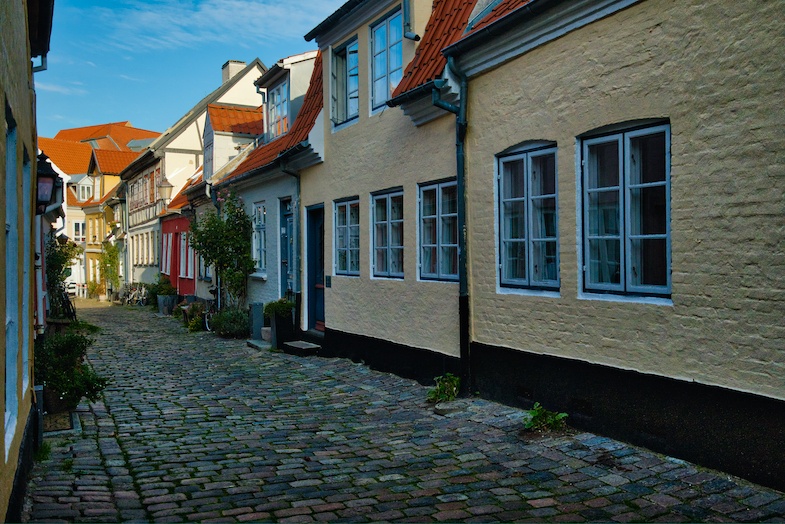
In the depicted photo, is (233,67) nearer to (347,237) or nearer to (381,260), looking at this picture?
(347,237)

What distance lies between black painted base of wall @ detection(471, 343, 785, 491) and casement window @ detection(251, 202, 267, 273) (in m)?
9.78

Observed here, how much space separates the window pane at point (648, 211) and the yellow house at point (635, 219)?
0.01m

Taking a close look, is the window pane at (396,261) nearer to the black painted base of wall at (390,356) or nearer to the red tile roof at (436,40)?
the black painted base of wall at (390,356)

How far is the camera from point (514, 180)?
7.70 metres

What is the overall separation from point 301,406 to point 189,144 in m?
22.4

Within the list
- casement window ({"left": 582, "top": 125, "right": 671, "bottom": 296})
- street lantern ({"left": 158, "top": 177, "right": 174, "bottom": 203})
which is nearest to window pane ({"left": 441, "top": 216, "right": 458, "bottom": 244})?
casement window ({"left": 582, "top": 125, "right": 671, "bottom": 296})

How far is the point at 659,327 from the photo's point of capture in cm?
576

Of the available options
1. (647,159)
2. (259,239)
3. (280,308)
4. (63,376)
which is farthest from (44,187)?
(259,239)

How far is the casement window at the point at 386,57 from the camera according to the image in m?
10.4

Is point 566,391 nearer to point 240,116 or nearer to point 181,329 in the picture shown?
point 181,329

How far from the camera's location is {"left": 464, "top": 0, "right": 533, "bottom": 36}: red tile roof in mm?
7363

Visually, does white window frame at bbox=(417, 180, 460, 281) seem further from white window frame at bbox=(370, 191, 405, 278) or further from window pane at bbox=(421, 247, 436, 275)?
white window frame at bbox=(370, 191, 405, 278)

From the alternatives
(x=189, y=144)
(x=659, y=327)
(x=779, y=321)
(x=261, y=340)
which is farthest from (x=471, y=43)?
(x=189, y=144)

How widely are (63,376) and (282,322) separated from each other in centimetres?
624
